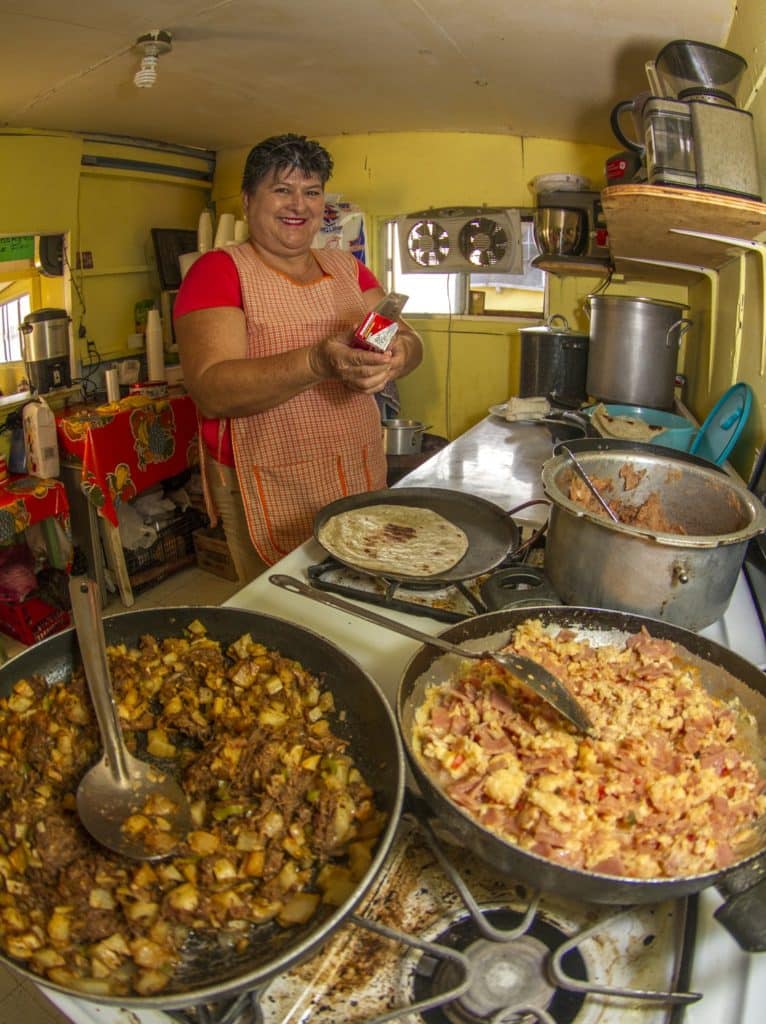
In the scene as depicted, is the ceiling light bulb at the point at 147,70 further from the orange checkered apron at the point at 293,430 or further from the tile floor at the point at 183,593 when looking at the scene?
the tile floor at the point at 183,593

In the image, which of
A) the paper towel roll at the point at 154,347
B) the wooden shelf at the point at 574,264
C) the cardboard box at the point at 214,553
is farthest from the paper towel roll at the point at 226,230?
the wooden shelf at the point at 574,264

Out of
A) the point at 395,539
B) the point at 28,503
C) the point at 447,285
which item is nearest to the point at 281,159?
the point at 395,539

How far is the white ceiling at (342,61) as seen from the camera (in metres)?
1.86

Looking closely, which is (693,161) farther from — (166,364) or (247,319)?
(166,364)

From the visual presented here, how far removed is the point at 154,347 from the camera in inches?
161

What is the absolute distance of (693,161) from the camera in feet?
4.46

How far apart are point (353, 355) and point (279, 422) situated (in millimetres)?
491

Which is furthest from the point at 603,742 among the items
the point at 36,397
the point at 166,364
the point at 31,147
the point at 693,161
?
the point at 166,364

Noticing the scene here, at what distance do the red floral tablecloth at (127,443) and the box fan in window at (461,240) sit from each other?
1719 mm

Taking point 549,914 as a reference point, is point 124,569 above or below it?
below

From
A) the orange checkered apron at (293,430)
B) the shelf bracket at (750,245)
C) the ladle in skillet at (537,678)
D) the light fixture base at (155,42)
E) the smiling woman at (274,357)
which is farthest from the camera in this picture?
the light fixture base at (155,42)

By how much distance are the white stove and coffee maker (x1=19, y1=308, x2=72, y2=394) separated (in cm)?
356

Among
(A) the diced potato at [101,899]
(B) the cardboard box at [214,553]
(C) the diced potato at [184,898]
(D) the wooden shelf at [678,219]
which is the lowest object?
(B) the cardboard box at [214,553]

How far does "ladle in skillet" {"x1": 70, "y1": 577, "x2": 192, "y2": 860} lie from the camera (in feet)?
2.25
